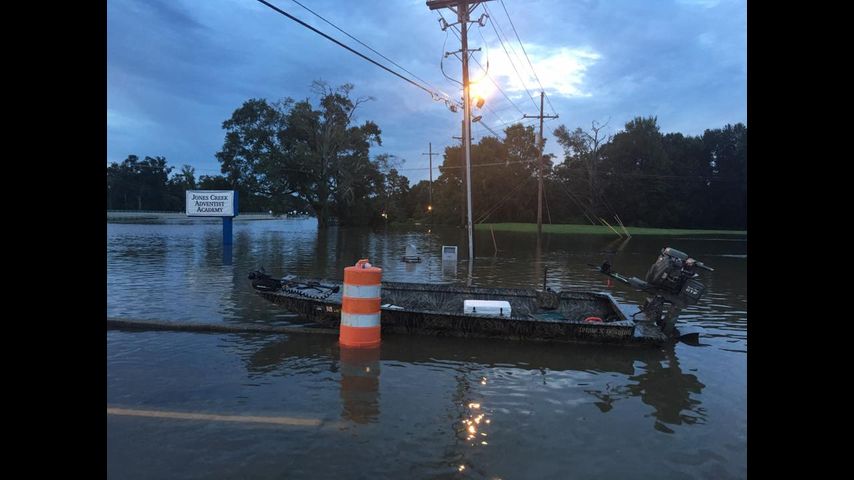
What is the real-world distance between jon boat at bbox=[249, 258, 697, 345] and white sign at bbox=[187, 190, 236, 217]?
71.1 ft

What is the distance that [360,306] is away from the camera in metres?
7.64

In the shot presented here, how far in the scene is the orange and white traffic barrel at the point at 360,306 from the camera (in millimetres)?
7594

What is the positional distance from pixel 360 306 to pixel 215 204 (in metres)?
26.1

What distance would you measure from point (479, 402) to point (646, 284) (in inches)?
179

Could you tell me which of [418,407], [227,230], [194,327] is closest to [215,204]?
[227,230]

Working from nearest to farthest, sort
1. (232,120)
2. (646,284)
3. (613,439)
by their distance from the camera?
(613,439) → (646,284) → (232,120)

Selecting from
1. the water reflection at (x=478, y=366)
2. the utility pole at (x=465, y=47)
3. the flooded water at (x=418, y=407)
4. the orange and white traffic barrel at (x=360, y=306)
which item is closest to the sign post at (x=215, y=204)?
the utility pole at (x=465, y=47)

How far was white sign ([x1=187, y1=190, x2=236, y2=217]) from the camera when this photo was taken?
2994 centimetres

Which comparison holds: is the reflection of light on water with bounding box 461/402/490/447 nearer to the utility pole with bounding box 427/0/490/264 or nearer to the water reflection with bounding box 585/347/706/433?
the water reflection with bounding box 585/347/706/433

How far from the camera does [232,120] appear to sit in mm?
65312

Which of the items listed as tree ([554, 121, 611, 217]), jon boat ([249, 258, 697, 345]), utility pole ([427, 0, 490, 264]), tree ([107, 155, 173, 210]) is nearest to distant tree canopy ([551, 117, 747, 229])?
tree ([554, 121, 611, 217])
